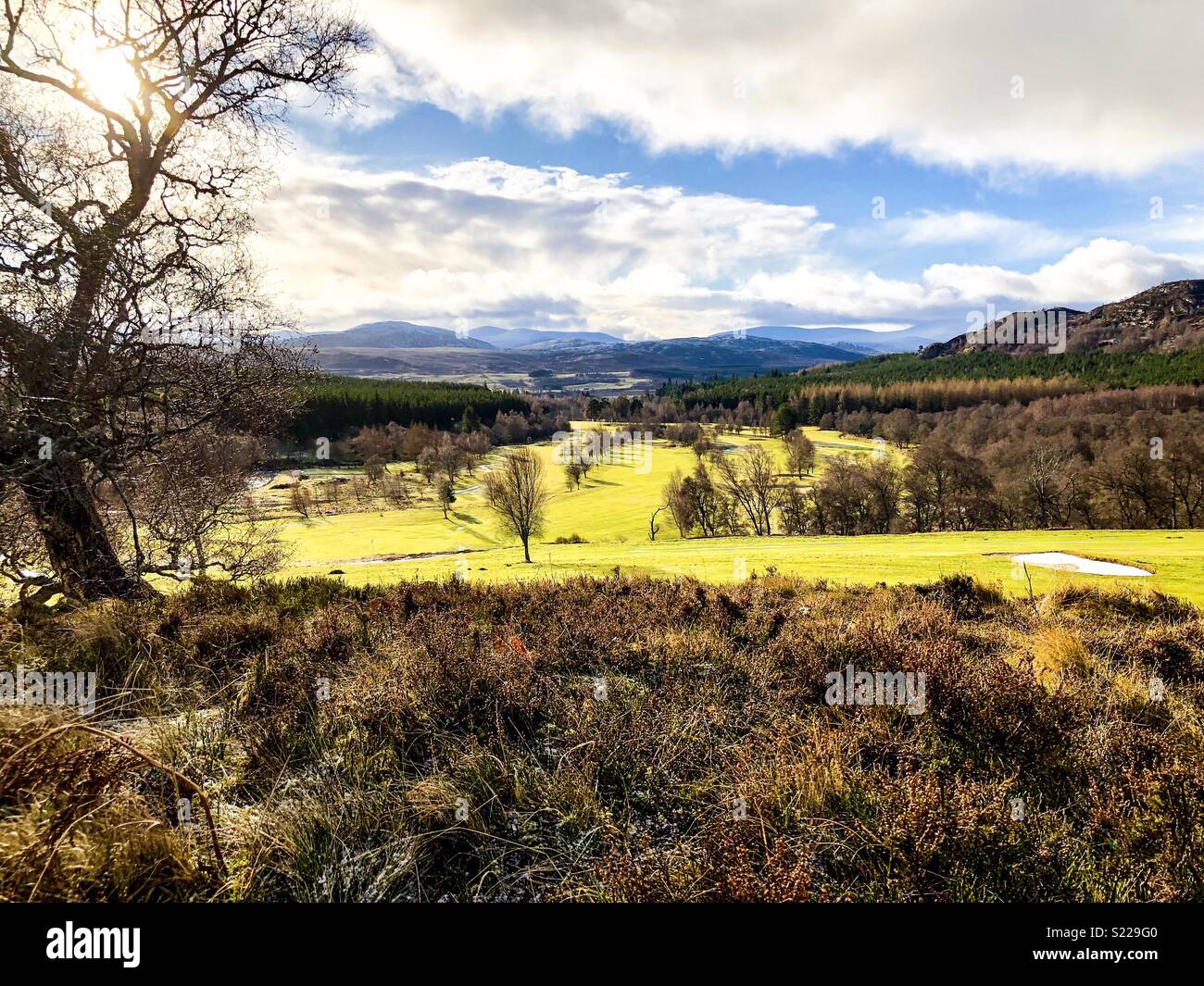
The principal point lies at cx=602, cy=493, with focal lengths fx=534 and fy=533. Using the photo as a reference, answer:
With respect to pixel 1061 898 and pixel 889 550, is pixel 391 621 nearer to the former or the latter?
pixel 1061 898

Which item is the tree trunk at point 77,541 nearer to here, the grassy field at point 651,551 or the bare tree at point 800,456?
the grassy field at point 651,551

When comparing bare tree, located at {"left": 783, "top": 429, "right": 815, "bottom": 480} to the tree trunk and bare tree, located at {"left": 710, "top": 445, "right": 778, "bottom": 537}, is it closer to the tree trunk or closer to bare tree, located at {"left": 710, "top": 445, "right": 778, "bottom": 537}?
bare tree, located at {"left": 710, "top": 445, "right": 778, "bottom": 537}

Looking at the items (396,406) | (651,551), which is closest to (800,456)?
(651,551)

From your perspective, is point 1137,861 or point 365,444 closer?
point 1137,861

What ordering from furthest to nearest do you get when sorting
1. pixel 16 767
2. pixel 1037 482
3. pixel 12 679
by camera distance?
1. pixel 1037 482
2. pixel 12 679
3. pixel 16 767

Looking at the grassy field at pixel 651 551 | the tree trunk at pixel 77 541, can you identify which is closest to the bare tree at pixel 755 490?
the grassy field at pixel 651 551
